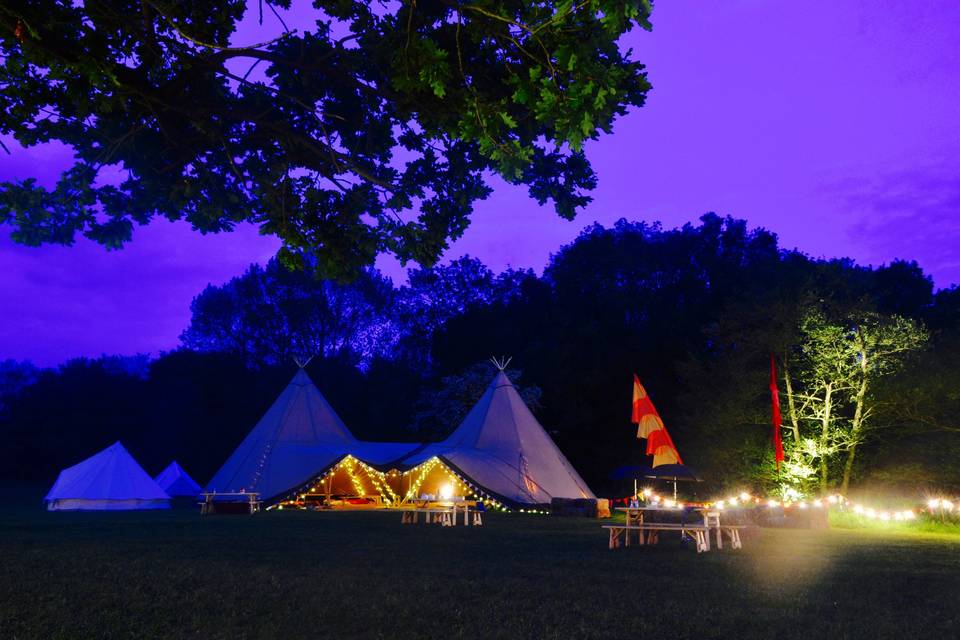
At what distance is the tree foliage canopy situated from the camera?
4145 millimetres

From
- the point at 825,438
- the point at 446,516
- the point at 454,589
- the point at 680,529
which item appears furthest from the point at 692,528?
the point at 825,438

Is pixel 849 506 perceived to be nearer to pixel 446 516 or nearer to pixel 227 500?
pixel 446 516

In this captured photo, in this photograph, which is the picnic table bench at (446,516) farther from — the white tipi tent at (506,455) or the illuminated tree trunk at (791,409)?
the illuminated tree trunk at (791,409)

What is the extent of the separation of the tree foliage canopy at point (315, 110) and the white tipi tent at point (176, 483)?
24.8 metres

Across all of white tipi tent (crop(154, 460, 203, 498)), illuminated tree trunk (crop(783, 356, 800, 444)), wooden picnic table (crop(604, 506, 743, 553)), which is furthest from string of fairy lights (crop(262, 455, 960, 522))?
white tipi tent (crop(154, 460, 203, 498))

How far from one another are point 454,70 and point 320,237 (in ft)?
6.08

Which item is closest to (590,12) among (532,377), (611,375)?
(611,375)

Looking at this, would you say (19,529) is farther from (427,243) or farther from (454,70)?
(454,70)

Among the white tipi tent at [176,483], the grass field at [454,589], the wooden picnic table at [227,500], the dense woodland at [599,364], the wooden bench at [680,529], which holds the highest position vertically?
the dense woodland at [599,364]

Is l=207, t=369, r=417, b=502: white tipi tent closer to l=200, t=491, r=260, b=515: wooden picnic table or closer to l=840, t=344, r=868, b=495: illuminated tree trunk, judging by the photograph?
l=200, t=491, r=260, b=515: wooden picnic table

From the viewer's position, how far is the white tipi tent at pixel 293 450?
22547 millimetres

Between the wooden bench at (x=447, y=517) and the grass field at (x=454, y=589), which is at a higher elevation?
the wooden bench at (x=447, y=517)

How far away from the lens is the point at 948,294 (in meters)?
30.0

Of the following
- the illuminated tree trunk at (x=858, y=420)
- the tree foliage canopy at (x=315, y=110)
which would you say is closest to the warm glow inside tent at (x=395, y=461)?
the illuminated tree trunk at (x=858, y=420)
